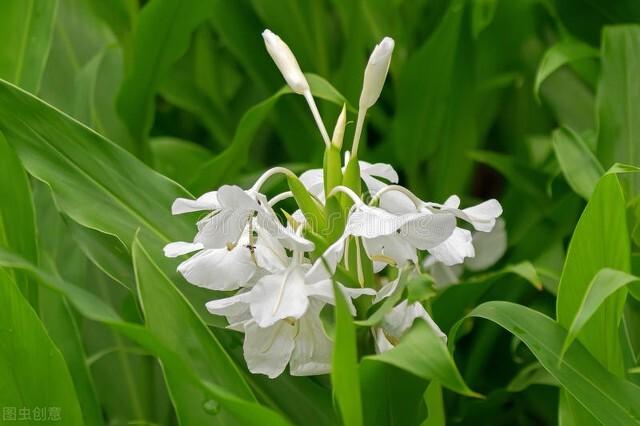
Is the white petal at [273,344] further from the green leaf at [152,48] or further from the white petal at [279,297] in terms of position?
the green leaf at [152,48]

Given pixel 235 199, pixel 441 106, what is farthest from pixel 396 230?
pixel 441 106

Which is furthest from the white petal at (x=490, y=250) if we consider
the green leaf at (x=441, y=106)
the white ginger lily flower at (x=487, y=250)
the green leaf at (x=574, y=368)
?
the green leaf at (x=574, y=368)

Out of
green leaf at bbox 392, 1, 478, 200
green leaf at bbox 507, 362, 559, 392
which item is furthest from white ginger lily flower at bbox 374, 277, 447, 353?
green leaf at bbox 392, 1, 478, 200

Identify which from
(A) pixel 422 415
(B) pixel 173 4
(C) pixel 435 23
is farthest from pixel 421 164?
(A) pixel 422 415

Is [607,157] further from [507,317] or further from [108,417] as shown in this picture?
[108,417]

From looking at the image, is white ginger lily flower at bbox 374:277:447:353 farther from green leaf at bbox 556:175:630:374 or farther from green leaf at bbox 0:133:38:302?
green leaf at bbox 0:133:38:302
